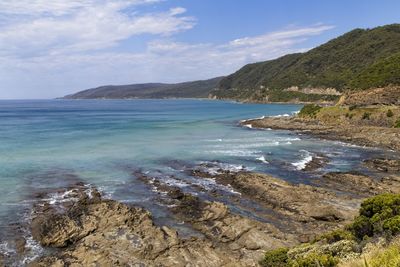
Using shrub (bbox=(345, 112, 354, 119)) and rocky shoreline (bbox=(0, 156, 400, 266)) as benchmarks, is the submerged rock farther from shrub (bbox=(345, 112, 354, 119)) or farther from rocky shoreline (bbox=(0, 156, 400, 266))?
shrub (bbox=(345, 112, 354, 119))

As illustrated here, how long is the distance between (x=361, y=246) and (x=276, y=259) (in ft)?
13.8

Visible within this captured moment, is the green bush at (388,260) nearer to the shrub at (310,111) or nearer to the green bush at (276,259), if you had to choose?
the green bush at (276,259)

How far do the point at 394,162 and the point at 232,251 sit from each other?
3213cm

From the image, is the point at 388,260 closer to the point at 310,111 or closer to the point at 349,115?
the point at 349,115

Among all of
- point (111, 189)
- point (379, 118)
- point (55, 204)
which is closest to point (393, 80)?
point (379, 118)

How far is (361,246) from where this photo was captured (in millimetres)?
17484

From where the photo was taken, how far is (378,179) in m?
38.7

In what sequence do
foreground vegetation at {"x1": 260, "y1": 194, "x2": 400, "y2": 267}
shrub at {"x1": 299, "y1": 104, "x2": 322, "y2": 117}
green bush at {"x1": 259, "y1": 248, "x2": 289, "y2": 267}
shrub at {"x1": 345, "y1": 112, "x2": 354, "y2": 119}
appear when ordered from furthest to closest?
shrub at {"x1": 299, "y1": 104, "x2": 322, "y2": 117}
shrub at {"x1": 345, "y1": 112, "x2": 354, "y2": 119}
green bush at {"x1": 259, "y1": 248, "x2": 289, "y2": 267}
foreground vegetation at {"x1": 260, "y1": 194, "x2": 400, "y2": 267}

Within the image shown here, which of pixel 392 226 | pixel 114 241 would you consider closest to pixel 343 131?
pixel 392 226

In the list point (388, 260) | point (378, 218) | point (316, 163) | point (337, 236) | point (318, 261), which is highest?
point (388, 260)

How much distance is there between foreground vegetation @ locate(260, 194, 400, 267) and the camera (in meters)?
12.4

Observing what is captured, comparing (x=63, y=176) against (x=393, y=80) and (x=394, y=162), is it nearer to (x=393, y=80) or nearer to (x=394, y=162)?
(x=394, y=162)

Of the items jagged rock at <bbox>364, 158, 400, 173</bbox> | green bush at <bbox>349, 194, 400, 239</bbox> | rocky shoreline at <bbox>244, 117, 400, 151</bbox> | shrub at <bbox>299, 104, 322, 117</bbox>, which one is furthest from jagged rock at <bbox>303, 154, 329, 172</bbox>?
shrub at <bbox>299, 104, 322, 117</bbox>

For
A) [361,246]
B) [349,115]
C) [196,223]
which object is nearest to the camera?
[361,246]
